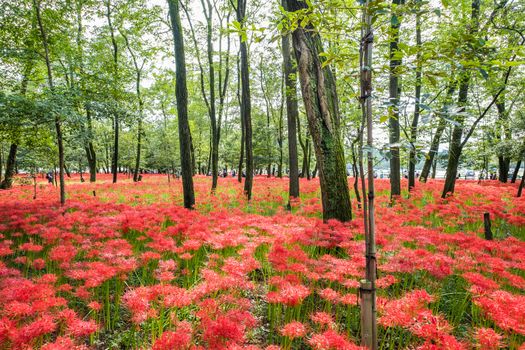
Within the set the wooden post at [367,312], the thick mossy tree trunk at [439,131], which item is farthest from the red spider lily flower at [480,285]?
the wooden post at [367,312]

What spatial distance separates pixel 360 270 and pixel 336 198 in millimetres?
1904

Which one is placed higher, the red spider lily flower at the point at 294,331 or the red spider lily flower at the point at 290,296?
the red spider lily flower at the point at 290,296

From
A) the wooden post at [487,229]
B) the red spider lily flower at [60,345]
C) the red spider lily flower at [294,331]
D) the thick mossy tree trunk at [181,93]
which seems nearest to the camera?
the red spider lily flower at [60,345]

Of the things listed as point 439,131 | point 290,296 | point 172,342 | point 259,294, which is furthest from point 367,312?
point 439,131

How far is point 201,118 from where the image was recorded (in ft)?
119

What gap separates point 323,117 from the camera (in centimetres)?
459

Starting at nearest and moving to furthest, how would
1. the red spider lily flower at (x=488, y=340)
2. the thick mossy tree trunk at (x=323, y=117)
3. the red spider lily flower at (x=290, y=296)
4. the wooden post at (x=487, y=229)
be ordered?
1. the red spider lily flower at (x=488, y=340)
2. the red spider lily flower at (x=290, y=296)
3. the thick mossy tree trunk at (x=323, y=117)
4. the wooden post at (x=487, y=229)

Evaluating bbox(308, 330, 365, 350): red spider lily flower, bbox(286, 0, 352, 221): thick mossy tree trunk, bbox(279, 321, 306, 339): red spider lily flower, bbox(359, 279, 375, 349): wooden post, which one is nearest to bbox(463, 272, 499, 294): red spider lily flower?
bbox(359, 279, 375, 349): wooden post

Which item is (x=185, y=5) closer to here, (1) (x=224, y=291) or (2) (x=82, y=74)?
(2) (x=82, y=74)

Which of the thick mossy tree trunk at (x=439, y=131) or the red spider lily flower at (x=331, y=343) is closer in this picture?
the thick mossy tree trunk at (x=439, y=131)

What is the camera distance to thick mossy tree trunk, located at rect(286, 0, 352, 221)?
14.9 feet

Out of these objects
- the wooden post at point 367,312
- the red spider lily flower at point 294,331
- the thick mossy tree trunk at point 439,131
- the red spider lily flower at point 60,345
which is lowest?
the red spider lily flower at point 294,331

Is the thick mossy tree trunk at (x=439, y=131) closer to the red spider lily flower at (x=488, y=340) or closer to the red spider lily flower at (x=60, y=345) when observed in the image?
the red spider lily flower at (x=488, y=340)

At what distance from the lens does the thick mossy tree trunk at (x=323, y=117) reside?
4531mm
